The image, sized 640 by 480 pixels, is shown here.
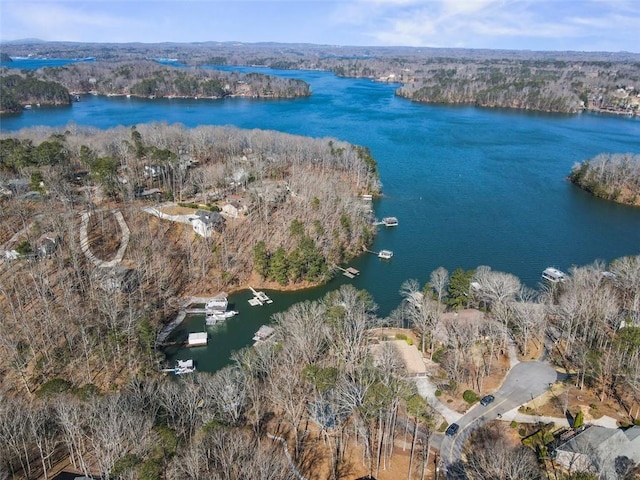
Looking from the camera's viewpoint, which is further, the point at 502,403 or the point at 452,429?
the point at 502,403

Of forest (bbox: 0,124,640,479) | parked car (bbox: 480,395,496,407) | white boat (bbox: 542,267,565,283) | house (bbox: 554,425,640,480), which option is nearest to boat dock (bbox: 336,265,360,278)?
forest (bbox: 0,124,640,479)

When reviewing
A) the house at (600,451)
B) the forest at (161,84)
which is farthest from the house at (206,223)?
the forest at (161,84)

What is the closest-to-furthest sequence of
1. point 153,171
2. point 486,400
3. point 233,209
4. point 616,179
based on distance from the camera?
point 486,400, point 233,209, point 153,171, point 616,179

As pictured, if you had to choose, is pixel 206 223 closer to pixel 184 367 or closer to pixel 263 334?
pixel 263 334

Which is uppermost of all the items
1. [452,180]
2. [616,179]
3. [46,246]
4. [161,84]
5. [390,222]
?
[161,84]

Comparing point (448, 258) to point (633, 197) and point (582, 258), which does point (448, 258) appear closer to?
point (582, 258)

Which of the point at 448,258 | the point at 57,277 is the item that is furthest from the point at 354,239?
the point at 57,277

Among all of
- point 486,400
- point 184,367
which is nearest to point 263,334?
point 184,367
